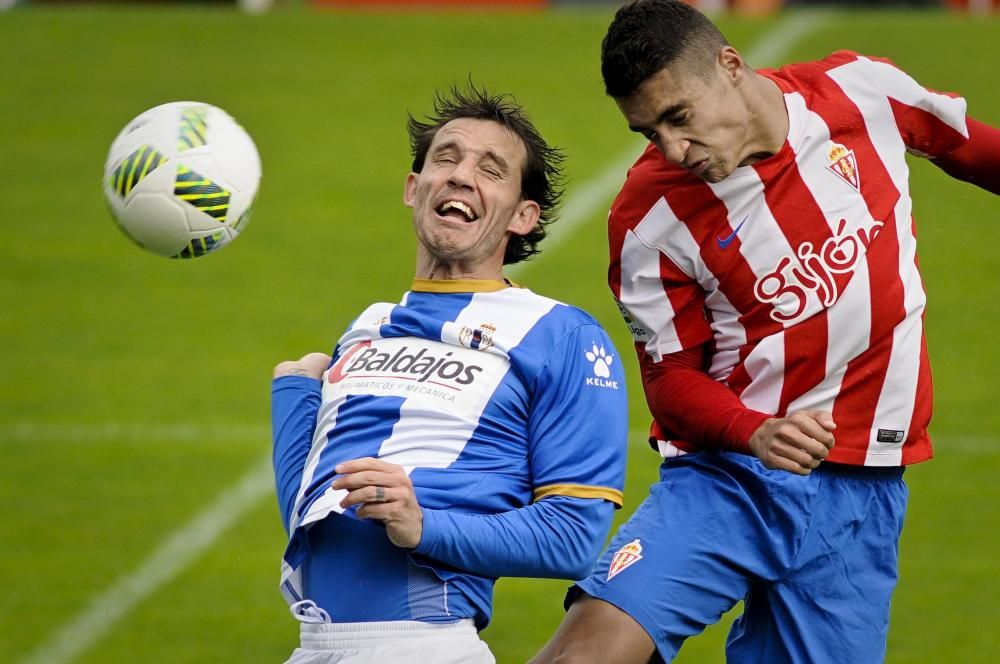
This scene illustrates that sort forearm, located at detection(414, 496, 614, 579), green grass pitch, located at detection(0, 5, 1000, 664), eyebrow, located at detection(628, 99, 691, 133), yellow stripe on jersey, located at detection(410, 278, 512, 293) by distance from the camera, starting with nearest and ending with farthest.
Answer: forearm, located at detection(414, 496, 614, 579)
eyebrow, located at detection(628, 99, 691, 133)
yellow stripe on jersey, located at detection(410, 278, 512, 293)
green grass pitch, located at detection(0, 5, 1000, 664)

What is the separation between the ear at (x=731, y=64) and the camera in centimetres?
412

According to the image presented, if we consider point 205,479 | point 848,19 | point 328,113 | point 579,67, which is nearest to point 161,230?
point 205,479

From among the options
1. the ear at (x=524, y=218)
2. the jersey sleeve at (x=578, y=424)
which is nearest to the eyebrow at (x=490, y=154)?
the ear at (x=524, y=218)

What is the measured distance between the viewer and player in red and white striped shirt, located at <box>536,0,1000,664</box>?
4152mm

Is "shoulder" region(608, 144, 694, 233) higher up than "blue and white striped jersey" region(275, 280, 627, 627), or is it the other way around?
"shoulder" region(608, 144, 694, 233)

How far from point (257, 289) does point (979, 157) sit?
27.7ft

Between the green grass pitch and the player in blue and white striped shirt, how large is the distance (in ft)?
7.09

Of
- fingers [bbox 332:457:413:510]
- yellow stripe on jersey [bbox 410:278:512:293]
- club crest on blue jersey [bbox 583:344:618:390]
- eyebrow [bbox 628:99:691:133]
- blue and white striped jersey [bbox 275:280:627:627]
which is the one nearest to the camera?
fingers [bbox 332:457:413:510]

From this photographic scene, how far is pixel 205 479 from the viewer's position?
8891 mm

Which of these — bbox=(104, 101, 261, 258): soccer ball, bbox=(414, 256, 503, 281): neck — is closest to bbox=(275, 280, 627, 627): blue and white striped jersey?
bbox=(414, 256, 503, 281): neck

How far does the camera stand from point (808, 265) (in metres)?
4.19

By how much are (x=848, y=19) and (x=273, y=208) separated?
6888 millimetres

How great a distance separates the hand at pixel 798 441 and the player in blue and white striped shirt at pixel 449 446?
357mm

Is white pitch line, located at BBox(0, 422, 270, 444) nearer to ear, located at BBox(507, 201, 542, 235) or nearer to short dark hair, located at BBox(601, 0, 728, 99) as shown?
ear, located at BBox(507, 201, 542, 235)
